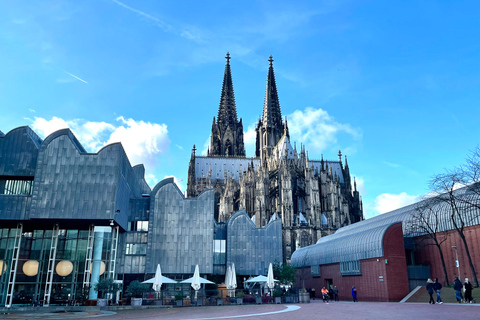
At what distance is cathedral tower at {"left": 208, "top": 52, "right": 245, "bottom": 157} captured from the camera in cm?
10344

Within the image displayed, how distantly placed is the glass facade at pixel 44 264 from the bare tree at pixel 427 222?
2742 centimetres

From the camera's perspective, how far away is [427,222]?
3247 centimetres

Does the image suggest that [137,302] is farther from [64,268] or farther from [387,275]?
[387,275]

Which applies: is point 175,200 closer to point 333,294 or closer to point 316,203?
point 333,294

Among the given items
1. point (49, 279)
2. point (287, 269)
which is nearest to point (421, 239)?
point (287, 269)

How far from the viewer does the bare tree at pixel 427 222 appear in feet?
105

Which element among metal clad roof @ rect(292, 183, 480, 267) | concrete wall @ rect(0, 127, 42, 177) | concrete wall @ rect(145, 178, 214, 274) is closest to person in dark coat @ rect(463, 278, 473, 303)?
metal clad roof @ rect(292, 183, 480, 267)

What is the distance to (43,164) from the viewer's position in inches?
1358

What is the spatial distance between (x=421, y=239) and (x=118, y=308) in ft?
82.9

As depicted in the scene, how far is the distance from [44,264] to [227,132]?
242 ft

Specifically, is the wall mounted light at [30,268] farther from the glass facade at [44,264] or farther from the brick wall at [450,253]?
the brick wall at [450,253]

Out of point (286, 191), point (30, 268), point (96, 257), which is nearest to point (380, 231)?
point (96, 257)

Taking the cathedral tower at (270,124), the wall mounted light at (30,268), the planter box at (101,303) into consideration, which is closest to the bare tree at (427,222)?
the planter box at (101,303)

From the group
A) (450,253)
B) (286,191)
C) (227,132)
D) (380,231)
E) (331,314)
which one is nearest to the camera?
(331,314)
